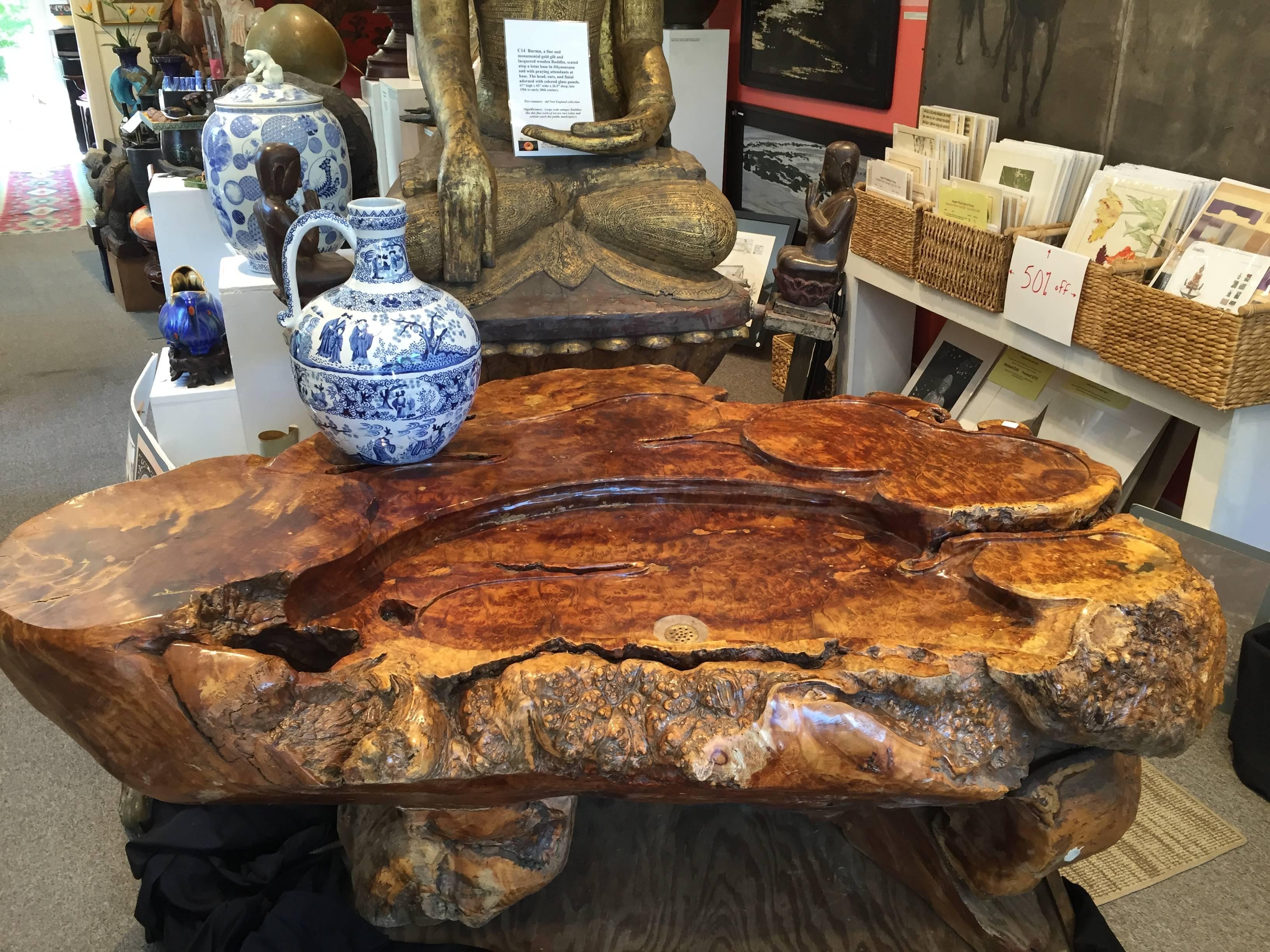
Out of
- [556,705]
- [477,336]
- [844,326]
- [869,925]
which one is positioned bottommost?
[869,925]

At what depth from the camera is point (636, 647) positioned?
3.38ft

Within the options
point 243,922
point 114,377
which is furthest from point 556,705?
point 114,377

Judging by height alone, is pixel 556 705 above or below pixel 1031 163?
below

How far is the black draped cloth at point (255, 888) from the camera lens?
4.28 ft

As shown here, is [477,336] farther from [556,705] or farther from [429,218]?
[429,218]

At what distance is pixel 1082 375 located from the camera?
2.08 m

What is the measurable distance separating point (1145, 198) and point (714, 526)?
1.30 metres

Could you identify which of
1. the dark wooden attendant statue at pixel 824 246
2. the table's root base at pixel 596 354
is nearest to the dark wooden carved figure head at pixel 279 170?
the table's root base at pixel 596 354

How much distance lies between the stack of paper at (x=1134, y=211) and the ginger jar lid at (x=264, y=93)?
184 centimetres

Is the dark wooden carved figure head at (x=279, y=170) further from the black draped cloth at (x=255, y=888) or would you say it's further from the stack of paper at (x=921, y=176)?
the stack of paper at (x=921, y=176)

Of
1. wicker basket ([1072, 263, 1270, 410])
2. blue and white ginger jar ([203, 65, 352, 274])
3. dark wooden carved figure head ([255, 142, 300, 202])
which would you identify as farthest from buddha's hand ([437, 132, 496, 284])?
wicker basket ([1072, 263, 1270, 410])

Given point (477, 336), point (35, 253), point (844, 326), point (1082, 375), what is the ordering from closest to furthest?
point (477, 336)
point (1082, 375)
point (844, 326)
point (35, 253)

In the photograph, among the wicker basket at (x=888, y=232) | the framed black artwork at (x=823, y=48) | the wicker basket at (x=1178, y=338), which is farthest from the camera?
the framed black artwork at (x=823, y=48)

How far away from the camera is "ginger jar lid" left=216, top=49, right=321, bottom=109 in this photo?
238cm
